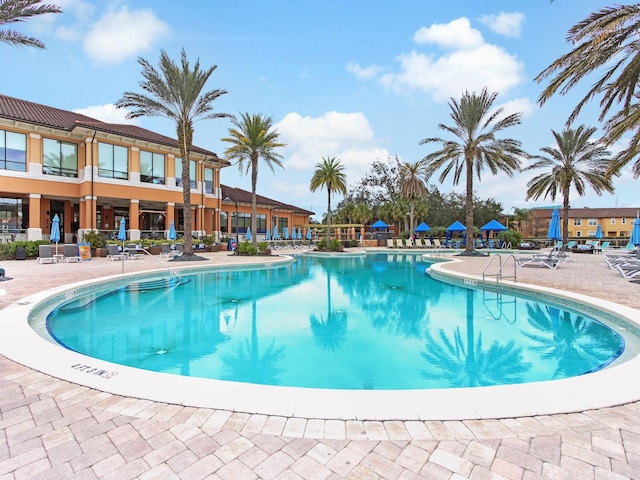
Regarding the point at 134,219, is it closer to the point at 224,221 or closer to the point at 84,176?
the point at 84,176

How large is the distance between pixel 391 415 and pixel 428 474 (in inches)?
29.7

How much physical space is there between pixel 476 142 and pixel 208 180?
20.6 metres

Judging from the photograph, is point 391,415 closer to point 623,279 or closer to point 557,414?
point 557,414

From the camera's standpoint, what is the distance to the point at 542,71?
380 inches

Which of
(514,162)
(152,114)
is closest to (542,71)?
(514,162)

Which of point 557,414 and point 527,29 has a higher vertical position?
point 527,29

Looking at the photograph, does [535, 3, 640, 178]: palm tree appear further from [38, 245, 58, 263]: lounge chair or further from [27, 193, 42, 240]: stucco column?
[27, 193, 42, 240]: stucco column

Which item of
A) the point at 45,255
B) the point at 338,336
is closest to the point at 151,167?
the point at 45,255

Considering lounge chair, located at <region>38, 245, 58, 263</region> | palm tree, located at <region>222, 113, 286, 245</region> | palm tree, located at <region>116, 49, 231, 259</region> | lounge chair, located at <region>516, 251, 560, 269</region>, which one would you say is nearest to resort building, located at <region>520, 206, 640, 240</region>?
lounge chair, located at <region>516, 251, 560, 269</region>

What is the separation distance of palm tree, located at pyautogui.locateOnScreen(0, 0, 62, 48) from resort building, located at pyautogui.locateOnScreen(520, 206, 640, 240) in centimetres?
6202

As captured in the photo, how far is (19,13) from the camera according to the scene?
9.34m

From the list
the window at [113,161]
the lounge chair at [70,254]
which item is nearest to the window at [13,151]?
the window at [113,161]

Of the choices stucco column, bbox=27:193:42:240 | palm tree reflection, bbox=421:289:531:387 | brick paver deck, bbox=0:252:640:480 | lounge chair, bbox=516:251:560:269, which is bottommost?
palm tree reflection, bbox=421:289:531:387

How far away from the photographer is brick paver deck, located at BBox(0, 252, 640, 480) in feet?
7.62
